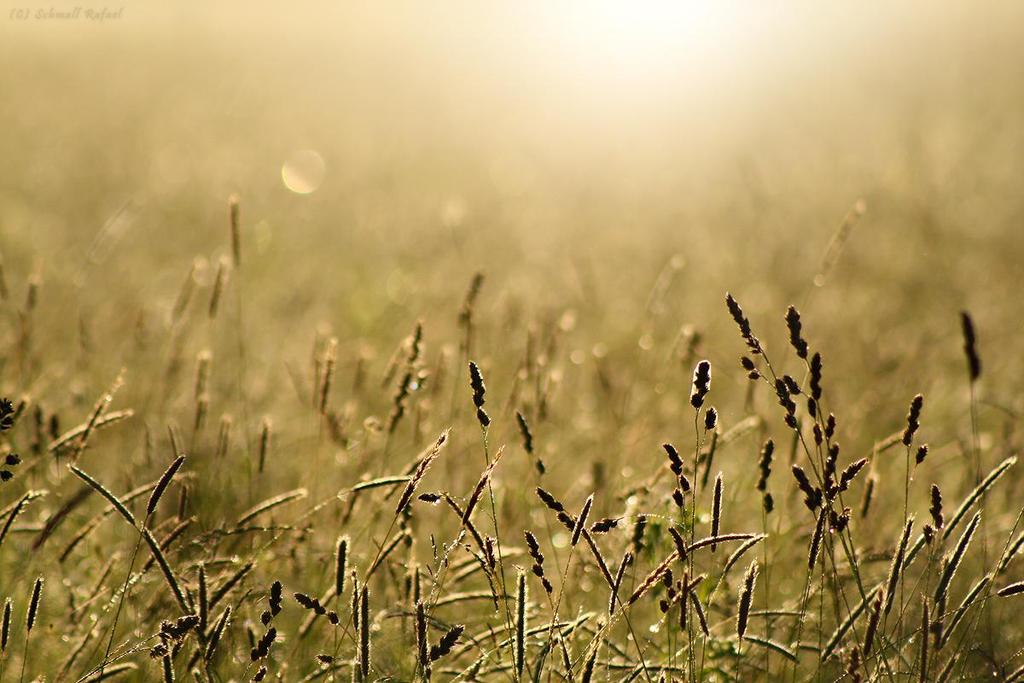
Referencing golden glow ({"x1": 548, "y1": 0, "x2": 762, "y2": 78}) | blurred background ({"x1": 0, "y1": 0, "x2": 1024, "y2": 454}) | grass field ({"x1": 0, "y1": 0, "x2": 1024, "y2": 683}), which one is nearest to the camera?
grass field ({"x1": 0, "y1": 0, "x2": 1024, "y2": 683})

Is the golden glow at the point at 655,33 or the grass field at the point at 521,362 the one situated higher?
the golden glow at the point at 655,33

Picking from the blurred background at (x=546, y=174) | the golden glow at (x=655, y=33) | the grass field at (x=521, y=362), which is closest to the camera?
the grass field at (x=521, y=362)

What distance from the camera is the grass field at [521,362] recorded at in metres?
1.62

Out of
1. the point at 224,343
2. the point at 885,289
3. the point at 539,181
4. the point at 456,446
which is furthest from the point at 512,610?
the point at 539,181

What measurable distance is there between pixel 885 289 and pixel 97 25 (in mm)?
15667

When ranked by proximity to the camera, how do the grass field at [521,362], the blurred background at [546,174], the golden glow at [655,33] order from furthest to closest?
the golden glow at [655,33]
the blurred background at [546,174]
the grass field at [521,362]

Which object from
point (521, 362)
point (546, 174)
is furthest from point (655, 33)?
point (521, 362)

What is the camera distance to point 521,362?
7.54 ft

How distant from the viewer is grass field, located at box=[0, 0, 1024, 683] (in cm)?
162

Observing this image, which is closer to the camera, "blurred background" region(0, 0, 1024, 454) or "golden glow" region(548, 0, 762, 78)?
"blurred background" region(0, 0, 1024, 454)

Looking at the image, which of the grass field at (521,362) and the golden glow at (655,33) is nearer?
the grass field at (521,362)

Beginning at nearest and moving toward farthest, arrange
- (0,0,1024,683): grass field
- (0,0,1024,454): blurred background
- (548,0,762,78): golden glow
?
(0,0,1024,683): grass field < (0,0,1024,454): blurred background < (548,0,762,78): golden glow

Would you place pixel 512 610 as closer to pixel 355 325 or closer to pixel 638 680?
pixel 638 680

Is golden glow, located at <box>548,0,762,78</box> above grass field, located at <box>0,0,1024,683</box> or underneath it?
above
